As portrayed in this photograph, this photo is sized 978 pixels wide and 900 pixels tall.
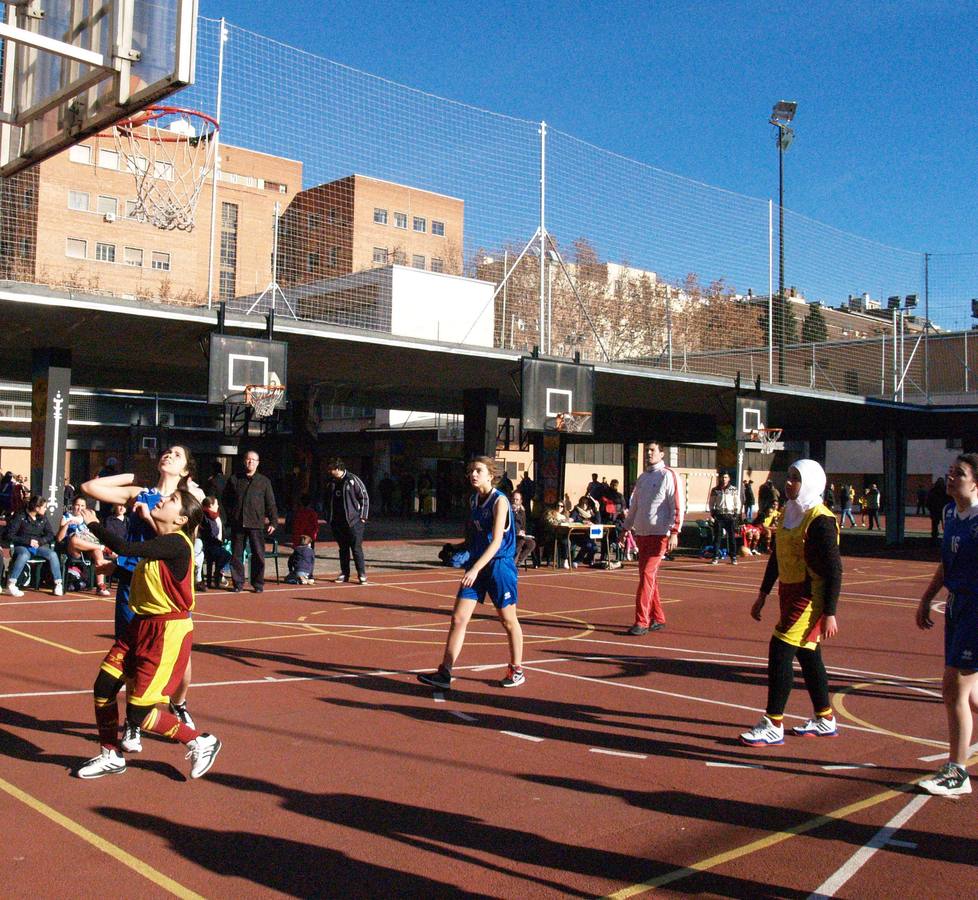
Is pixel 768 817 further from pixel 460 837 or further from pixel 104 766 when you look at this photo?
pixel 104 766

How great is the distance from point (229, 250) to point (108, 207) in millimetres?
2520

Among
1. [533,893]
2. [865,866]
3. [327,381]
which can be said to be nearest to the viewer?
[533,893]

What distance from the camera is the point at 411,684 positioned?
8.53 meters

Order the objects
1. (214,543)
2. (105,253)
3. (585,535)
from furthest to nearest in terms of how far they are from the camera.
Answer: (105,253), (585,535), (214,543)

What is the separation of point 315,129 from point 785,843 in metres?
16.3

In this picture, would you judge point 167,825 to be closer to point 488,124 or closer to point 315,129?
point 315,129

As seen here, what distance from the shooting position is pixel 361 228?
20.7 m

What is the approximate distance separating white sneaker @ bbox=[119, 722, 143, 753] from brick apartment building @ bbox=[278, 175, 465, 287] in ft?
45.3

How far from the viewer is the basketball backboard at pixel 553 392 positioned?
19984mm

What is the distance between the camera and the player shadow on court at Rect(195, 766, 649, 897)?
4.54 m

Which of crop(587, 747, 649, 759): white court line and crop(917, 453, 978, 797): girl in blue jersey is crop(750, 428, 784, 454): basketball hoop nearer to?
crop(917, 453, 978, 797): girl in blue jersey

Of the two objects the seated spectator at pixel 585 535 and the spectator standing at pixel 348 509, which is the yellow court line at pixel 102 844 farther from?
the seated spectator at pixel 585 535

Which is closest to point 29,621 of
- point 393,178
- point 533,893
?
point 533,893

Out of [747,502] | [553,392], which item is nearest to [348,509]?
[553,392]
